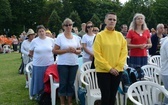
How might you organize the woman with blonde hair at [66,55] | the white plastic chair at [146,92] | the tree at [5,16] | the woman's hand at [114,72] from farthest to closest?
the tree at [5,16] < the woman with blonde hair at [66,55] < the woman's hand at [114,72] < the white plastic chair at [146,92]

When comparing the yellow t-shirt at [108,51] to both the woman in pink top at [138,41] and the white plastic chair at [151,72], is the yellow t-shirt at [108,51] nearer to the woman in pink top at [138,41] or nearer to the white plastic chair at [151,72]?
the white plastic chair at [151,72]

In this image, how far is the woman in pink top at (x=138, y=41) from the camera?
577 centimetres

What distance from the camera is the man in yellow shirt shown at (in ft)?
14.3

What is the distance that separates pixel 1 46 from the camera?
26000 millimetres

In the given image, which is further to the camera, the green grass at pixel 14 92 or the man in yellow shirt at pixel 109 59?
the green grass at pixel 14 92

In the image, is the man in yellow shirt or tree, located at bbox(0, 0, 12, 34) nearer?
the man in yellow shirt

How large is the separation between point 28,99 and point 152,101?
380cm

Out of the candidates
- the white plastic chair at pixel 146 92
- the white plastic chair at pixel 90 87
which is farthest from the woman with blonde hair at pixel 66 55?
the white plastic chair at pixel 146 92

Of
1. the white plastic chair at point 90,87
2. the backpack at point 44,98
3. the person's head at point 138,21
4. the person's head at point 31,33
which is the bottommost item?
the backpack at point 44,98

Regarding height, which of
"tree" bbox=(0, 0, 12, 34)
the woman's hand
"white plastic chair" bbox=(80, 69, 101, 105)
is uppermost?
"tree" bbox=(0, 0, 12, 34)

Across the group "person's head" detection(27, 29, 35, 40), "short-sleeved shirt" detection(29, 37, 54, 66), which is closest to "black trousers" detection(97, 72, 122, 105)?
"short-sleeved shirt" detection(29, 37, 54, 66)

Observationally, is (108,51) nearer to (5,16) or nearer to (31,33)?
(31,33)

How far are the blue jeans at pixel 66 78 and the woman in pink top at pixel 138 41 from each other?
1249 millimetres

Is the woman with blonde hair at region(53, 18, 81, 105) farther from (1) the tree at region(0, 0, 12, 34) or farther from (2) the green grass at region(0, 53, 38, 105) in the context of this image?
(1) the tree at region(0, 0, 12, 34)
